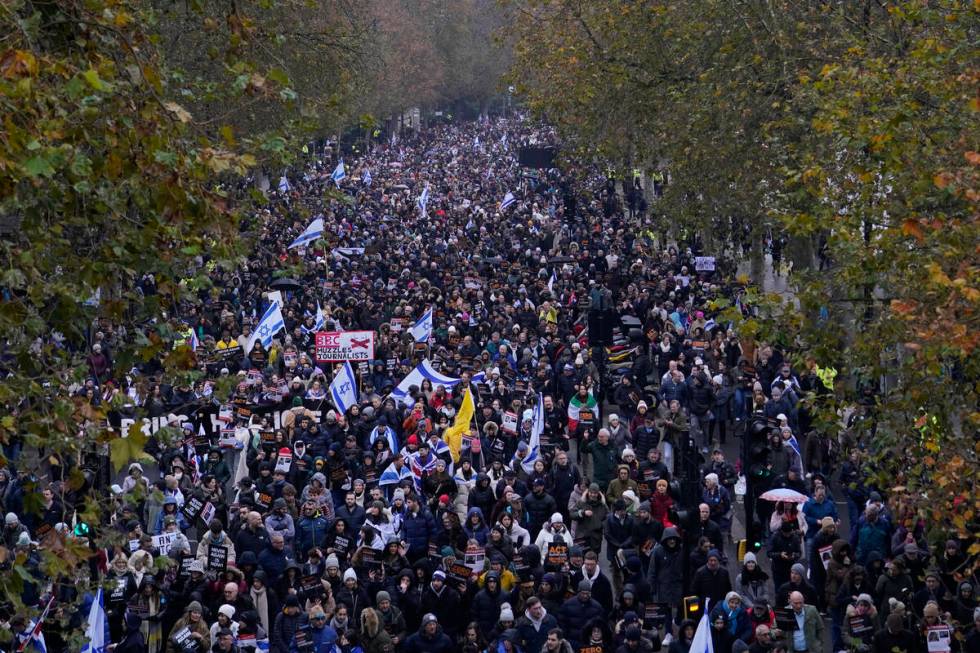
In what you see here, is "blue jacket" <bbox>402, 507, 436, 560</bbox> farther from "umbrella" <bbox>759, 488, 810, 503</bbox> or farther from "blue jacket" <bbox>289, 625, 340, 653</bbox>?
"umbrella" <bbox>759, 488, 810, 503</bbox>

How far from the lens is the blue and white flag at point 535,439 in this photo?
61.5 feet

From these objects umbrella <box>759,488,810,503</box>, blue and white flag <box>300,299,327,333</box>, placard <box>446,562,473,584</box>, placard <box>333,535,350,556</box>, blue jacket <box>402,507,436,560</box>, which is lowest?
placard <box>446,562,473,584</box>

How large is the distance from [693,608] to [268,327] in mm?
12904

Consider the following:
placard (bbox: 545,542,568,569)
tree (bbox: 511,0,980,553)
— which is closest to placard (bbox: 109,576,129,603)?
placard (bbox: 545,542,568,569)

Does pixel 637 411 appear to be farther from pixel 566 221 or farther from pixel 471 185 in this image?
pixel 471 185

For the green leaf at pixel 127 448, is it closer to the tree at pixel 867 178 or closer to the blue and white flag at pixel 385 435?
the tree at pixel 867 178

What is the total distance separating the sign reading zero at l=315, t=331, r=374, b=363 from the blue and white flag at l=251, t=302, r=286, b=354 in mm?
1828

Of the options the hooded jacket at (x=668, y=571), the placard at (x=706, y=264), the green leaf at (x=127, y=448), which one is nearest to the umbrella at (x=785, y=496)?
the hooded jacket at (x=668, y=571)

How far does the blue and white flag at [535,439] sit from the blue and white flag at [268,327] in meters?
6.93

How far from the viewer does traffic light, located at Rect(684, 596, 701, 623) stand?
14.0 metres

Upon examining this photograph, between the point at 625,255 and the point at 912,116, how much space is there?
79.8ft

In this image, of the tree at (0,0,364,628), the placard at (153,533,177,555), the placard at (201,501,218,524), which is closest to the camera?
the tree at (0,0,364,628)

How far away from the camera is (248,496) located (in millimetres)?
16766

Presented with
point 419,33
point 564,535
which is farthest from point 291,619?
point 419,33
